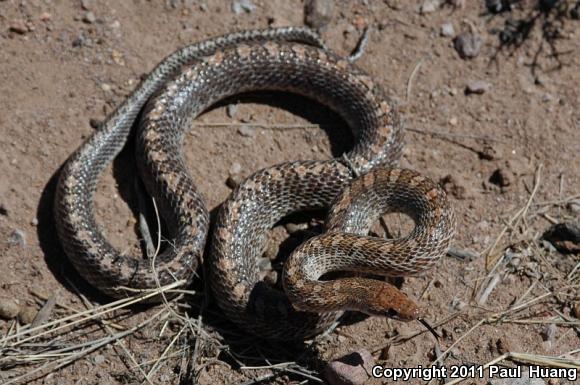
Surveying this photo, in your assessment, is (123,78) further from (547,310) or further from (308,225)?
(547,310)

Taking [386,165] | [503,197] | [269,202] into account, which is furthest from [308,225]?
[503,197]

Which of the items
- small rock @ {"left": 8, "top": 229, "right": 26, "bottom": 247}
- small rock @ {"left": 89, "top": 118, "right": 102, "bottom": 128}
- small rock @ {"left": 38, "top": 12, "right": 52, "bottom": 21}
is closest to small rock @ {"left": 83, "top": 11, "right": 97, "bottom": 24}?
small rock @ {"left": 38, "top": 12, "right": 52, "bottom": 21}

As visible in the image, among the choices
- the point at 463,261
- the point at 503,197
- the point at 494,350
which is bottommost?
the point at 494,350

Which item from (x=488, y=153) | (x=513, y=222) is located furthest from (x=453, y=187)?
(x=513, y=222)

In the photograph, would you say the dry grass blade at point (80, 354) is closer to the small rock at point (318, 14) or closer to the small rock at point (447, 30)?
the small rock at point (318, 14)

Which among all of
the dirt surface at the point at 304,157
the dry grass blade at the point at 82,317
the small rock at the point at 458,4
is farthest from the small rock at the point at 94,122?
the small rock at the point at 458,4

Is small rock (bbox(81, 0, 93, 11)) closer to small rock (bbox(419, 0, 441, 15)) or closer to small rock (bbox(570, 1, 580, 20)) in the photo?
small rock (bbox(419, 0, 441, 15))

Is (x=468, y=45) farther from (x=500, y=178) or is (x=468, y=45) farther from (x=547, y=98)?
(x=500, y=178)
